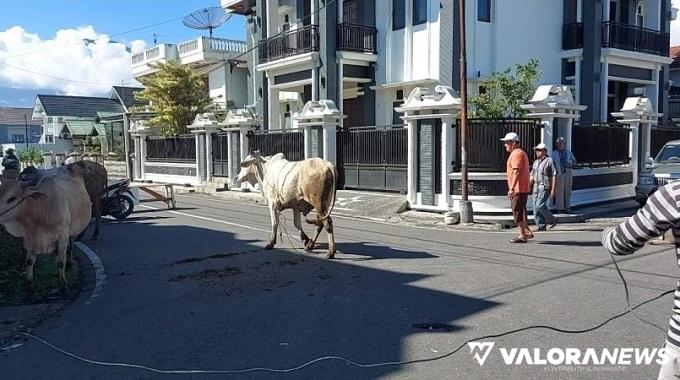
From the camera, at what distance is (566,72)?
2572 centimetres

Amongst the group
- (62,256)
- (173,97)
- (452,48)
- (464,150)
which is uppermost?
(452,48)

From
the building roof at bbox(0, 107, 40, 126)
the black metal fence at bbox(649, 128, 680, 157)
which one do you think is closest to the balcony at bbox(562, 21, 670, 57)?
the black metal fence at bbox(649, 128, 680, 157)

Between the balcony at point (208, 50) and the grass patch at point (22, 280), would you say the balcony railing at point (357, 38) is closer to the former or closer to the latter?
the balcony at point (208, 50)

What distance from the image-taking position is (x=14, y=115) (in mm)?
93062

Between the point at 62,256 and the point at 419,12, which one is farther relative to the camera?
the point at 419,12

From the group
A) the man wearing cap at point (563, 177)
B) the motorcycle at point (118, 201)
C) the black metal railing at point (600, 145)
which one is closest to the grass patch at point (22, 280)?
the motorcycle at point (118, 201)

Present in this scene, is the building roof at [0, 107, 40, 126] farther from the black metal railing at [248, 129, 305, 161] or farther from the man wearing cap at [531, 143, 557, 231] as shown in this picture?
the man wearing cap at [531, 143, 557, 231]

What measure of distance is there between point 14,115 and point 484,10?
88327mm

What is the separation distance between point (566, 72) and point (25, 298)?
2293 cm

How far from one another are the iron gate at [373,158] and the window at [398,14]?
6.21 m

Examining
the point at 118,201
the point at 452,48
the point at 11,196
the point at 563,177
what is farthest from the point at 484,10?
the point at 11,196

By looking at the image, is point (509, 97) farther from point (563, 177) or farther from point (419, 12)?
point (419, 12)

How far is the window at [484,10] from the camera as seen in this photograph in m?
22.7

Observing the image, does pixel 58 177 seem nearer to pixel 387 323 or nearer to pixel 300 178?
pixel 300 178
